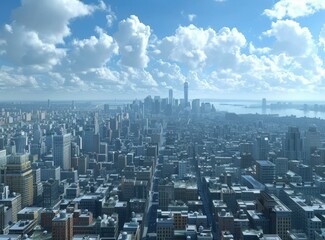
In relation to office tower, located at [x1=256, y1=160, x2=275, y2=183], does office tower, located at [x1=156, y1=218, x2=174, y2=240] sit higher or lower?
lower

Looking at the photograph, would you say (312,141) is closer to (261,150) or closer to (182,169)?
(261,150)

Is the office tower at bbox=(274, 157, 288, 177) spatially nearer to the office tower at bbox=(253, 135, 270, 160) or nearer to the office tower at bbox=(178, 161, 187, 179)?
the office tower at bbox=(253, 135, 270, 160)

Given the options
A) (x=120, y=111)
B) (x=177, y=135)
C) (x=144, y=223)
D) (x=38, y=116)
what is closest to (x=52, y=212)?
(x=144, y=223)

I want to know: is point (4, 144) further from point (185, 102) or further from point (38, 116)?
point (185, 102)

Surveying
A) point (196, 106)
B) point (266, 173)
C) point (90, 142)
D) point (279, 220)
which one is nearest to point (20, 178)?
point (279, 220)

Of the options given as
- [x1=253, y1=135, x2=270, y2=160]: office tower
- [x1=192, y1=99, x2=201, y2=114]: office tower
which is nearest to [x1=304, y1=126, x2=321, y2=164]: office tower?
[x1=253, y1=135, x2=270, y2=160]: office tower

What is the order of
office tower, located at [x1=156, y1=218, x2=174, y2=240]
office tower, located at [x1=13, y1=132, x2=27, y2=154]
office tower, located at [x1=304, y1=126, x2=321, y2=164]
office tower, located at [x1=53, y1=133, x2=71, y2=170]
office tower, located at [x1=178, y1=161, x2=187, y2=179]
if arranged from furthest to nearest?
office tower, located at [x1=13, y1=132, x2=27, y2=154] → office tower, located at [x1=304, y1=126, x2=321, y2=164] → office tower, located at [x1=53, y1=133, x2=71, y2=170] → office tower, located at [x1=178, y1=161, x2=187, y2=179] → office tower, located at [x1=156, y1=218, x2=174, y2=240]

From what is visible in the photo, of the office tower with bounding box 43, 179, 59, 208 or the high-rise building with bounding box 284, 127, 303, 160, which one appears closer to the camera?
the office tower with bounding box 43, 179, 59, 208
